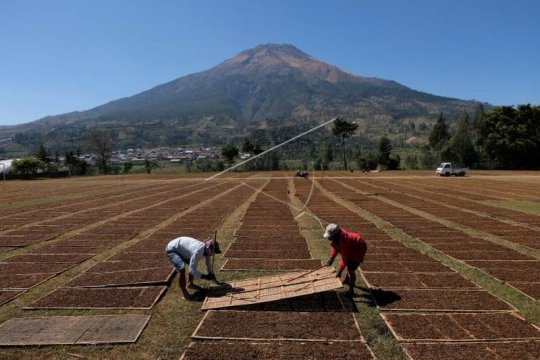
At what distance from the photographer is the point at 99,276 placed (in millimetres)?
10680

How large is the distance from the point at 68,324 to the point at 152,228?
1028 centimetres

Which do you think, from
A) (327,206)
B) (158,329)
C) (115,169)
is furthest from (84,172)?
(158,329)

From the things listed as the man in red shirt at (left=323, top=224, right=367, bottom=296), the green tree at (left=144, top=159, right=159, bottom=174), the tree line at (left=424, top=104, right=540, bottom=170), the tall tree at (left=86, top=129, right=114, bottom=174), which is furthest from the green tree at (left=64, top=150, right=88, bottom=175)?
the man in red shirt at (left=323, top=224, right=367, bottom=296)

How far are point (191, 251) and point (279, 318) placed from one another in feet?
7.84

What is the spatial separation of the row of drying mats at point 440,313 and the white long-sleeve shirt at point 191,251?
12.4 ft

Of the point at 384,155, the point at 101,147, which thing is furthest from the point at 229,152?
the point at 101,147

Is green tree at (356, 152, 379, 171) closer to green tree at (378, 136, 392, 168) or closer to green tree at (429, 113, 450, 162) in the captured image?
green tree at (378, 136, 392, 168)

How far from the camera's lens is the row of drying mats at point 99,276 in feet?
24.8

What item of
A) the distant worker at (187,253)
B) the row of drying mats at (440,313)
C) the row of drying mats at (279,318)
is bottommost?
Result: the row of drying mats at (440,313)

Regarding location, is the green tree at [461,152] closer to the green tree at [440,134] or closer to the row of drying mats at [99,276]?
the green tree at [440,134]

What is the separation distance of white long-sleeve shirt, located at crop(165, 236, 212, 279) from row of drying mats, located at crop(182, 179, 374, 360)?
0.67 m

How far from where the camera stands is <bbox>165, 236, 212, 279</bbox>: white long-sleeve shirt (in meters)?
8.96

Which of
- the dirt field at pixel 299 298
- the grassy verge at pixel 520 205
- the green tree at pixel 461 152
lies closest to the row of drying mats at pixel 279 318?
the dirt field at pixel 299 298

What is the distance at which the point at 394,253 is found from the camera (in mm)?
13055
